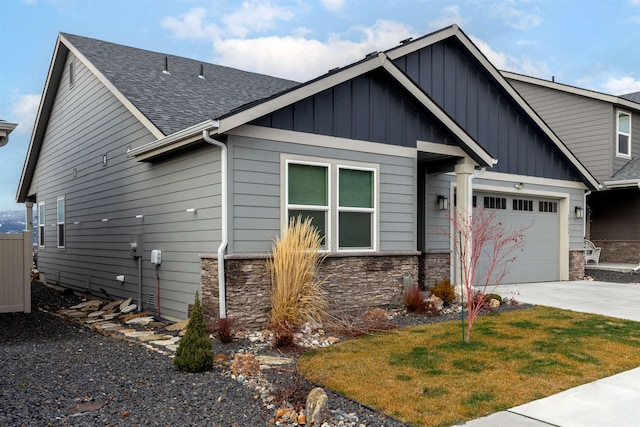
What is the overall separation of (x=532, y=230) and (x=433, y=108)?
19.3ft

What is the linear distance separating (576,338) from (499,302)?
2.60m

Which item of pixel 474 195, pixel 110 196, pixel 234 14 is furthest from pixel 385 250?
pixel 234 14

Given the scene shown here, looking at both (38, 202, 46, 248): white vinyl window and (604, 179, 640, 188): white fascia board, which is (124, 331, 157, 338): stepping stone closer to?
(38, 202, 46, 248): white vinyl window

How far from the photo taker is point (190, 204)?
815 centimetres

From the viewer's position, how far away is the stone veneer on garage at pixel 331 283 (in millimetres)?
7215

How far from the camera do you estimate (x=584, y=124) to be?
1688 centimetres

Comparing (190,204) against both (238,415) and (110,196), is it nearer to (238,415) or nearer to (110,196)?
(110,196)

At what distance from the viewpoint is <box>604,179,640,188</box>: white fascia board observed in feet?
49.7

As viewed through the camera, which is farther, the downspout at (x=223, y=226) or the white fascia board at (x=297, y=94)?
the downspout at (x=223, y=226)

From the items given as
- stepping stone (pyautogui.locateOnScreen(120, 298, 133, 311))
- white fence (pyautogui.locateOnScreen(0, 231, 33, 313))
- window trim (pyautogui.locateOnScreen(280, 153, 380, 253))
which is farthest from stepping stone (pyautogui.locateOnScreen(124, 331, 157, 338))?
white fence (pyautogui.locateOnScreen(0, 231, 33, 313))

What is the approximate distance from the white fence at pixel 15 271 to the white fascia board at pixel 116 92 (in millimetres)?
2857

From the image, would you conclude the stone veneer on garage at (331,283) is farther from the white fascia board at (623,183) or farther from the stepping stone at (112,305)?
the white fascia board at (623,183)

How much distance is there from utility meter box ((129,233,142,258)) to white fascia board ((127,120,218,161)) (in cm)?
155

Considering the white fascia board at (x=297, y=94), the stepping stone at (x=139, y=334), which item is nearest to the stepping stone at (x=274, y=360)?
the stepping stone at (x=139, y=334)
